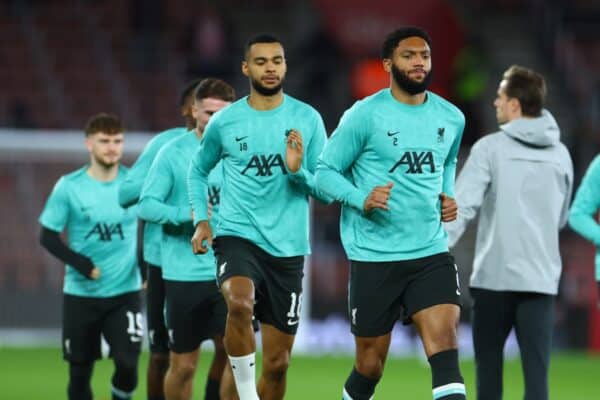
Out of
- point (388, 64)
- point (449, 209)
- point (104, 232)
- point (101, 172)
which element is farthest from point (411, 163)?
point (101, 172)

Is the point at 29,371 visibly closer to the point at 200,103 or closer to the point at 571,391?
the point at 571,391

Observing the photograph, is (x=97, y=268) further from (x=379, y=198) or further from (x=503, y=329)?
(x=379, y=198)

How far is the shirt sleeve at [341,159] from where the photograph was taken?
8172 millimetres

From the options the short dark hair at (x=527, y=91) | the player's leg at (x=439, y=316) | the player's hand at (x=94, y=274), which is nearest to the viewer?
the player's leg at (x=439, y=316)

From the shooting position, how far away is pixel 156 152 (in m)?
10.5

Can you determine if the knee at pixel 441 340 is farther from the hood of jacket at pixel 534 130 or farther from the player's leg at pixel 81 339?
the player's leg at pixel 81 339

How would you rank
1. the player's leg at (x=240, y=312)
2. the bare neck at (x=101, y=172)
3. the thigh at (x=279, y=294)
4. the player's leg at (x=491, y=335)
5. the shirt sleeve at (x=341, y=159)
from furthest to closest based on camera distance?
the bare neck at (x=101, y=172)
the player's leg at (x=491, y=335)
the thigh at (x=279, y=294)
the player's leg at (x=240, y=312)
the shirt sleeve at (x=341, y=159)

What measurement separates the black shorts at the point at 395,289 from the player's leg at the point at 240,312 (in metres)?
0.57

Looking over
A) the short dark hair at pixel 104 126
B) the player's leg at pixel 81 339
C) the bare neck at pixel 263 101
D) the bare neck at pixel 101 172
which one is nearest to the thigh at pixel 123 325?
the player's leg at pixel 81 339

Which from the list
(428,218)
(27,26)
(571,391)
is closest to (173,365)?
(428,218)

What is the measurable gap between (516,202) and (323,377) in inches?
265

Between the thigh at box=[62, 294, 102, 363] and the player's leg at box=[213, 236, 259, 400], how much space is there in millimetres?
2400

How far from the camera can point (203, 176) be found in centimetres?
896

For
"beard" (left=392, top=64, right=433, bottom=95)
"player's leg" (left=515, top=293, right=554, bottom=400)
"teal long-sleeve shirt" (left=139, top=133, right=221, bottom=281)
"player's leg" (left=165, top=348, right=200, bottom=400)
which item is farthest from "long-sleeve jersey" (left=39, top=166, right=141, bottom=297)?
"beard" (left=392, top=64, right=433, bottom=95)
